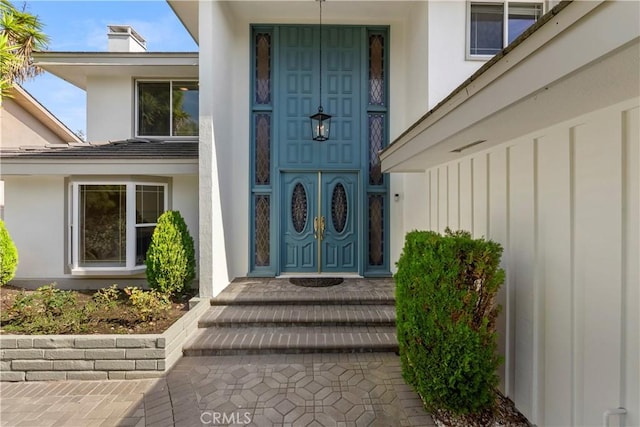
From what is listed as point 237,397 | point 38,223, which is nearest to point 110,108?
point 38,223

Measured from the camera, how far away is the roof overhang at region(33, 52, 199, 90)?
23.3 ft

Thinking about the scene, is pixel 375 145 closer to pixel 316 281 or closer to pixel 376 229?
pixel 376 229

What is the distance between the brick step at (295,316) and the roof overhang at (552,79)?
2773mm

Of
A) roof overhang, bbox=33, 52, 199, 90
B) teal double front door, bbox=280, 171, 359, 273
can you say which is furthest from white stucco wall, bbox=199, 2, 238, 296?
roof overhang, bbox=33, 52, 199, 90

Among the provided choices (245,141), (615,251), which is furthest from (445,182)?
(245,141)

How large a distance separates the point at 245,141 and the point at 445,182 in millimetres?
4106

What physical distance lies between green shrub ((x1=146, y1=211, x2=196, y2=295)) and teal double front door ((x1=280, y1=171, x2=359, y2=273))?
2.03 metres

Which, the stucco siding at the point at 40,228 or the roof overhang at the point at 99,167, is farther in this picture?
the stucco siding at the point at 40,228

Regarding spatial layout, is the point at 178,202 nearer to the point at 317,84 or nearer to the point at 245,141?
the point at 245,141

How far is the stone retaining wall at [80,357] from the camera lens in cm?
345

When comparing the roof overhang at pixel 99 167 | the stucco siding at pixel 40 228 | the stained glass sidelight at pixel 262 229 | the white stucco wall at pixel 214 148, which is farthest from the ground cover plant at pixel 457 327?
the stucco siding at pixel 40 228

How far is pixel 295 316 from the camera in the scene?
445 cm

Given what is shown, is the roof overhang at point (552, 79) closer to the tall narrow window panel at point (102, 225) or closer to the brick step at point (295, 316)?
the brick step at point (295, 316)

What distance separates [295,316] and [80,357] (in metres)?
2.61
